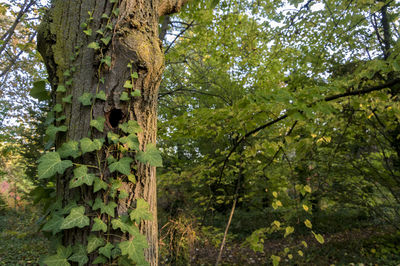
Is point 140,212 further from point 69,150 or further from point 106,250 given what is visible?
point 69,150

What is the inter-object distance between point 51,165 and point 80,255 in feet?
1.50

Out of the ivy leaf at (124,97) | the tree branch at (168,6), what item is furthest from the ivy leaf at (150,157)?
the tree branch at (168,6)

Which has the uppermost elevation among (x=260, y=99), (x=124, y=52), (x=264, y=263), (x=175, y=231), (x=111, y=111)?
(x=124, y=52)

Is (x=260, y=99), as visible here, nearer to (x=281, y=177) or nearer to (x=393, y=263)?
(x=281, y=177)

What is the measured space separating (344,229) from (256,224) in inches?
125

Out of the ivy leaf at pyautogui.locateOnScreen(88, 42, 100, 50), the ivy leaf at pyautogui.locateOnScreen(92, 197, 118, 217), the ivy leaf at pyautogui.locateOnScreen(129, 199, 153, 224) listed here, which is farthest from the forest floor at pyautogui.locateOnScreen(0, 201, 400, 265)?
the ivy leaf at pyautogui.locateOnScreen(88, 42, 100, 50)

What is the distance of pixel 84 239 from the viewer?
A: 1.15 m

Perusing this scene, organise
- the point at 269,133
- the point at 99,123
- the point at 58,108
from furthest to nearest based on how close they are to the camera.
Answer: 1. the point at 269,133
2. the point at 58,108
3. the point at 99,123

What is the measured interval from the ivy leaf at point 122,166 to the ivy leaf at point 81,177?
0.36 feet

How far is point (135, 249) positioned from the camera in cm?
113

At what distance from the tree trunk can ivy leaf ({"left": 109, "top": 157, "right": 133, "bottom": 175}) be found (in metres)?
0.06

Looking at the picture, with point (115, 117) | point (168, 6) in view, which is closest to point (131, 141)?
point (115, 117)

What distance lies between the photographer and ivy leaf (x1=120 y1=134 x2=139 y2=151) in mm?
1205

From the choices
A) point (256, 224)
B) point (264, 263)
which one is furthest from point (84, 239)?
point (256, 224)
